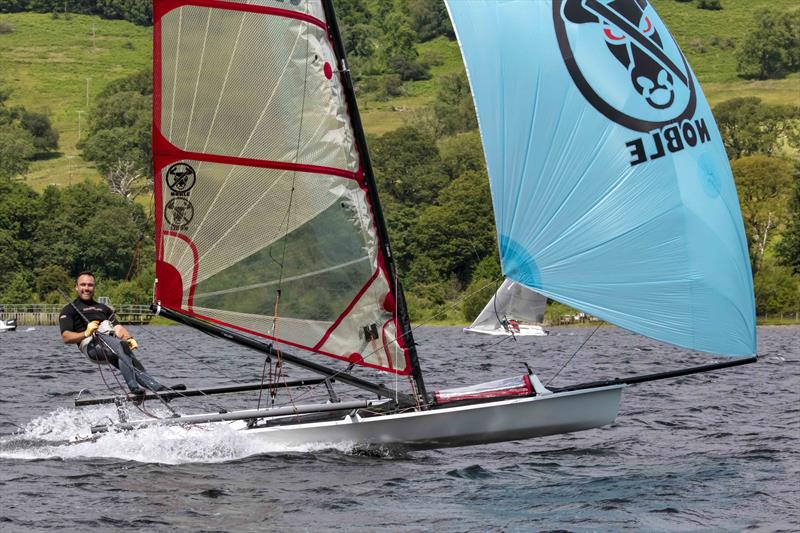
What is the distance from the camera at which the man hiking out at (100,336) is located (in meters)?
16.7

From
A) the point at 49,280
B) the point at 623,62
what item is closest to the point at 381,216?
the point at 623,62

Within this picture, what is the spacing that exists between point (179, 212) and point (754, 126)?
117 metres

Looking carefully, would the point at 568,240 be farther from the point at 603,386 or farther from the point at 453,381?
the point at 453,381

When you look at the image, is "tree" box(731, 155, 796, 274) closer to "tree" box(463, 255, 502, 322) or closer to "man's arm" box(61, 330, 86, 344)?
"tree" box(463, 255, 502, 322)

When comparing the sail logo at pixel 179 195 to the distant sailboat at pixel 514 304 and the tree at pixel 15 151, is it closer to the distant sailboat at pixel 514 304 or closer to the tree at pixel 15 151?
the distant sailboat at pixel 514 304

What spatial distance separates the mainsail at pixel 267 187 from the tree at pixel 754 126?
111m

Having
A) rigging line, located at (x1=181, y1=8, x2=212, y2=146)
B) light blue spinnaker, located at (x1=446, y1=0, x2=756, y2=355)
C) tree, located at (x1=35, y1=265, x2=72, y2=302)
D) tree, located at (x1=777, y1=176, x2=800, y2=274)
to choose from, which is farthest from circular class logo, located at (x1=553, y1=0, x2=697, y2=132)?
tree, located at (x1=777, y1=176, x2=800, y2=274)

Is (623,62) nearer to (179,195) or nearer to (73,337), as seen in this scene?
(179,195)

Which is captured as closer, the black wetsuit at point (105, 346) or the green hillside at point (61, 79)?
the black wetsuit at point (105, 346)

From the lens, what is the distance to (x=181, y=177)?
16562mm

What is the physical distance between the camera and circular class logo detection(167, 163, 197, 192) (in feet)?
54.2

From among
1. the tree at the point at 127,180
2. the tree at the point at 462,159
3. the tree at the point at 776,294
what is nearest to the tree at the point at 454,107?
the tree at the point at 462,159

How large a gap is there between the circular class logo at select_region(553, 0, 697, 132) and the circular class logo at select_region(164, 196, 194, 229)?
5152 millimetres

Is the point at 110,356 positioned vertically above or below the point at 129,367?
above
